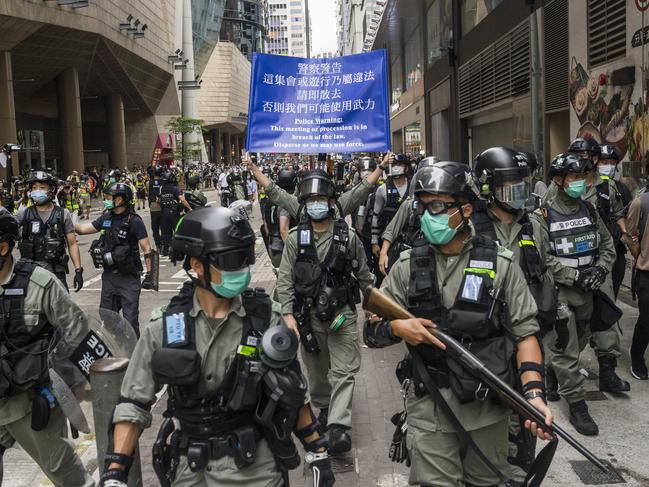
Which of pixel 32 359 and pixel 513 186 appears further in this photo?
pixel 513 186

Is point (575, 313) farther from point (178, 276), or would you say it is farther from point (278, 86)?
point (178, 276)

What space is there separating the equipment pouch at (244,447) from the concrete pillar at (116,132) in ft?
168

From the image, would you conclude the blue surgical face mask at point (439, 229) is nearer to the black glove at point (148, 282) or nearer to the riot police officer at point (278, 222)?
the riot police officer at point (278, 222)

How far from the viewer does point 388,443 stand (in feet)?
17.2

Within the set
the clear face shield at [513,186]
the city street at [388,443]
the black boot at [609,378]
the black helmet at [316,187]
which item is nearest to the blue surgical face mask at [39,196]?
the city street at [388,443]

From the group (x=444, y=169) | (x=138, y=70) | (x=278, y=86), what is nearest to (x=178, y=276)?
(x=278, y=86)

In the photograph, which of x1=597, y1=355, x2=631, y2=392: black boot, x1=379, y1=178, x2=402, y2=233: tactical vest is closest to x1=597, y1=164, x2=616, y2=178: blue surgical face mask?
x1=379, y1=178, x2=402, y2=233: tactical vest

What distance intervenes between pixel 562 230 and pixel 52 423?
3927mm

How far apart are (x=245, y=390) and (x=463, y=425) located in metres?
1.10

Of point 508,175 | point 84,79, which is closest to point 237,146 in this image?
point 84,79

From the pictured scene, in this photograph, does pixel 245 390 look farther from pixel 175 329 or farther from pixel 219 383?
pixel 175 329

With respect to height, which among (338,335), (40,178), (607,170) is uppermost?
(40,178)

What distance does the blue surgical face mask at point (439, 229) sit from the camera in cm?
344

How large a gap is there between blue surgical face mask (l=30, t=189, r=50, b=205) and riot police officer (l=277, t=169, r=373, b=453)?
3.66m
